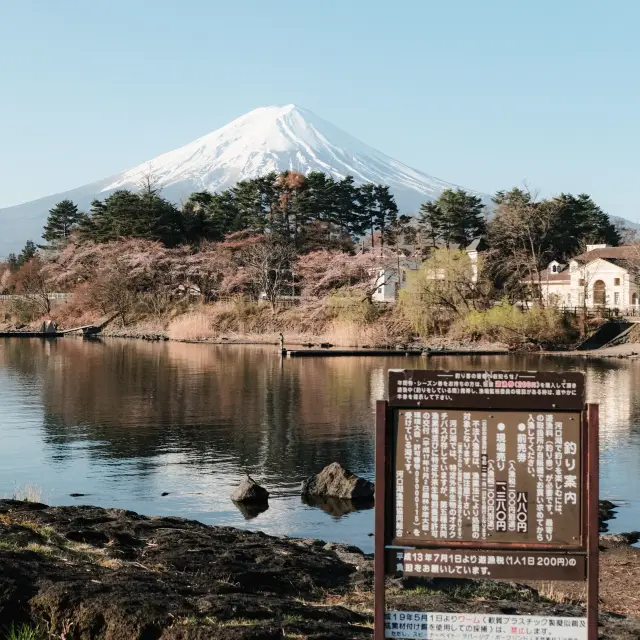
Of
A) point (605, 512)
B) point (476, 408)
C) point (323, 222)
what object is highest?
point (323, 222)

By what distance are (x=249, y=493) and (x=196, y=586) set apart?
20.9 ft

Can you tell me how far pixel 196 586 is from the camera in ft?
21.4

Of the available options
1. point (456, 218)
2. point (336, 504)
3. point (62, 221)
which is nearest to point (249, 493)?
point (336, 504)

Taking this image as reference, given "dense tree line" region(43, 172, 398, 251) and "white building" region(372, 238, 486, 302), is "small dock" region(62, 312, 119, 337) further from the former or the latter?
"white building" region(372, 238, 486, 302)

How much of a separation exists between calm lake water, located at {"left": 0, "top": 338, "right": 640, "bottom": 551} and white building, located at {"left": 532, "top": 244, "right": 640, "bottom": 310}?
44.3 ft

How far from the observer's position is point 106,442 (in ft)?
58.1

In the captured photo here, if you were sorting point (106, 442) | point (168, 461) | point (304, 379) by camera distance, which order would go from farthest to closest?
point (304, 379) → point (106, 442) → point (168, 461)

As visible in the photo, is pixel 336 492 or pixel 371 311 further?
pixel 371 311

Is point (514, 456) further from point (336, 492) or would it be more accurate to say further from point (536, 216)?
point (536, 216)

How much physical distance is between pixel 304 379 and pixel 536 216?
24.3 meters

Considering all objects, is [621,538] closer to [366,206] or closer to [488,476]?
[488,476]

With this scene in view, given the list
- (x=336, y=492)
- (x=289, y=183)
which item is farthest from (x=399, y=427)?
(x=289, y=183)

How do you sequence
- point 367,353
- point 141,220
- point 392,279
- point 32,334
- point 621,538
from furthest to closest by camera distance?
point 141,220
point 392,279
point 32,334
point 367,353
point 621,538

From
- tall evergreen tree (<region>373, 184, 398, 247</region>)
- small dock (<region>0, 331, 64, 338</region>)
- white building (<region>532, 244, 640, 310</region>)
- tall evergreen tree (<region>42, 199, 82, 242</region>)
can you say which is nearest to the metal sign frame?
white building (<region>532, 244, 640, 310</region>)
